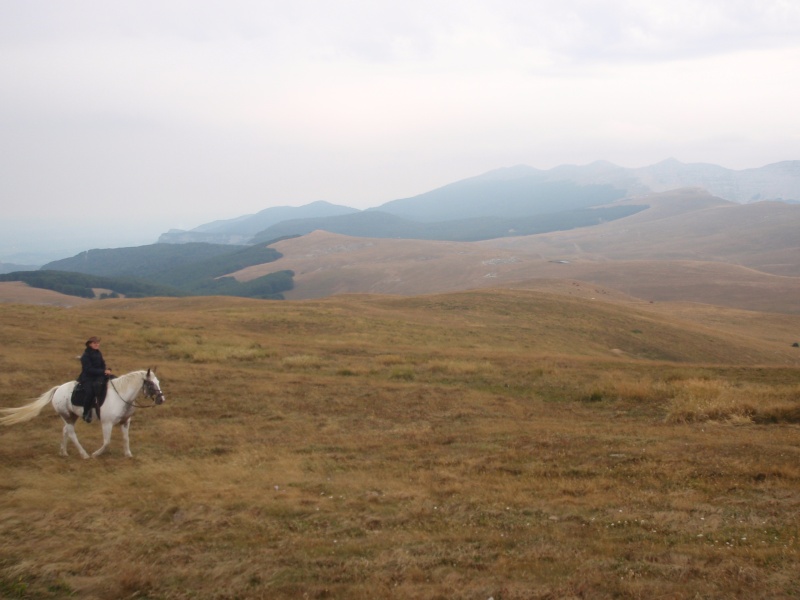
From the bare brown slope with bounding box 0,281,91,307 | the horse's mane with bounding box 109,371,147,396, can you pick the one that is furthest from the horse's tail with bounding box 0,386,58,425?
the bare brown slope with bounding box 0,281,91,307

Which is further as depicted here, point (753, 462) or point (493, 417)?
point (493, 417)

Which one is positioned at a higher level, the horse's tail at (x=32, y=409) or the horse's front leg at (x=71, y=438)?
the horse's tail at (x=32, y=409)

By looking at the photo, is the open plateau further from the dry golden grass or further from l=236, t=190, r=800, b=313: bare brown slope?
l=236, t=190, r=800, b=313: bare brown slope

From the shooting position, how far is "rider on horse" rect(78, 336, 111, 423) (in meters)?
12.2

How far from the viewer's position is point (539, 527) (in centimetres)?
823

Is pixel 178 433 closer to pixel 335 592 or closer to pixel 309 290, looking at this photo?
pixel 335 592

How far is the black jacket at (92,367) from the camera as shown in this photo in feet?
40.4

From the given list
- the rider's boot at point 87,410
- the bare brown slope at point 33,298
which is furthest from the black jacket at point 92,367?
the bare brown slope at point 33,298

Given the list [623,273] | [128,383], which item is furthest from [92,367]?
[623,273]

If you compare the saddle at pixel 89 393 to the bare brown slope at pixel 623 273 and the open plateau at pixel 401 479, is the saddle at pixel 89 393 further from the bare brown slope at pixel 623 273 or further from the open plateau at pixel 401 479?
the bare brown slope at pixel 623 273

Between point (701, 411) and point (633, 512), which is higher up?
point (633, 512)

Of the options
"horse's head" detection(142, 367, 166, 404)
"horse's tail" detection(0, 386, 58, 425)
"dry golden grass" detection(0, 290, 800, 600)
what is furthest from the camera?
"horse's head" detection(142, 367, 166, 404)

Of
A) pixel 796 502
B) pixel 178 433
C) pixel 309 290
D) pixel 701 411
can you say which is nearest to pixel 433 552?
pixel 796 502

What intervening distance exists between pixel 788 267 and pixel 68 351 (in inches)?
7091
